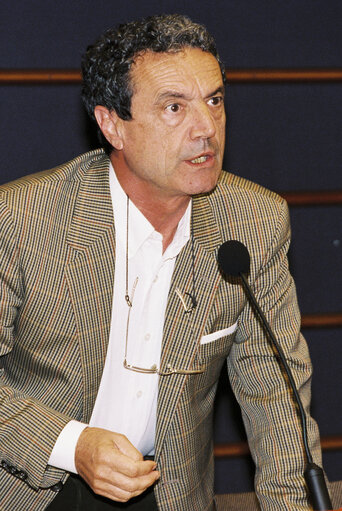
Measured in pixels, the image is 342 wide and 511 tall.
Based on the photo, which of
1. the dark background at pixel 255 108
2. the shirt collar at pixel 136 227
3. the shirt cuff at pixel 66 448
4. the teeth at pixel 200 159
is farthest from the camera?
the dark background at pixel 255 108

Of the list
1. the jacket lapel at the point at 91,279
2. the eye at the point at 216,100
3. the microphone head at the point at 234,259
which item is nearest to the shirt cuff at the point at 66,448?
the jacket lapel at the point at 91,279

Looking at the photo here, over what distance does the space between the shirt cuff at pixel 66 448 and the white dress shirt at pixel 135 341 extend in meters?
0.19

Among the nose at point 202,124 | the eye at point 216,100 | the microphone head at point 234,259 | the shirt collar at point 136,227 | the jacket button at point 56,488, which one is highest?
the eye at point 216,100

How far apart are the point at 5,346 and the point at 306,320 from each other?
1361mm

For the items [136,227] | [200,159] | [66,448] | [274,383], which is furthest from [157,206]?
[66,448]

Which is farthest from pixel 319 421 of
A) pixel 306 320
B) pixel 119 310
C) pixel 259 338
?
pixel 119 310

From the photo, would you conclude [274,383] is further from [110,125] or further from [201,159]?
[110,125]

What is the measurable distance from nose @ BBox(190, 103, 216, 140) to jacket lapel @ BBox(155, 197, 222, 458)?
27cm

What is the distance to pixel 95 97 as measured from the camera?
6.65ft

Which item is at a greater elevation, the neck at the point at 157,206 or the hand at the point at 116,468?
the neck at the point at 157,206

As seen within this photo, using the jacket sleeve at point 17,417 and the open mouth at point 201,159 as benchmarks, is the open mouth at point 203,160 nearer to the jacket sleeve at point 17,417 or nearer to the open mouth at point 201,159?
the open mouth at point 201,159

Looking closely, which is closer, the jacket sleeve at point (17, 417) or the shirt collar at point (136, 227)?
the jacket sleeve at point (17, 417)

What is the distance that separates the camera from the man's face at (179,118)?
183cm

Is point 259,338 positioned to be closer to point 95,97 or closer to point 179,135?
point 179,135
